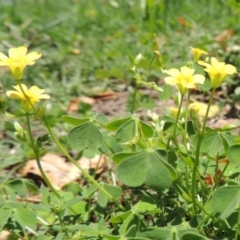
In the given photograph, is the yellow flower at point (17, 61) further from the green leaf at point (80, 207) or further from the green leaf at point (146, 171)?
the green leaf at point (80, 207)

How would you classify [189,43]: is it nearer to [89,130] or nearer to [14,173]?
[14,173]

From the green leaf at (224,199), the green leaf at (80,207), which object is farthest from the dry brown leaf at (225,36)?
the green leaf at (224,199)

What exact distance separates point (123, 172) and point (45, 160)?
4.16 feet

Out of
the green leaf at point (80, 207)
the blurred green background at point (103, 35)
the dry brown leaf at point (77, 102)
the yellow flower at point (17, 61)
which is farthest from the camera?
the blurred green background at point (103, 35)

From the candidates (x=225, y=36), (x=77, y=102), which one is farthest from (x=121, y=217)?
(x=225, y=36)

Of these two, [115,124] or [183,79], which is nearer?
[183,79]

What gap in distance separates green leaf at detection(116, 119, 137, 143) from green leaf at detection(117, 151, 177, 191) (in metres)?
0.16

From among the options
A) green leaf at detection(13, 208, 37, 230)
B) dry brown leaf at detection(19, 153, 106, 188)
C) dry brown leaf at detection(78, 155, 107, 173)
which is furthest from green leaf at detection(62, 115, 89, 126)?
dry brown leaf at detection(19, 153, 106, 188)

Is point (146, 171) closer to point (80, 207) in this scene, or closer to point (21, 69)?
point (21, 69)

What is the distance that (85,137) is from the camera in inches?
63.8

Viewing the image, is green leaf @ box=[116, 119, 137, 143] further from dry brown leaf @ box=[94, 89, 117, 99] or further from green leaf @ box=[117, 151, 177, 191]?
dry brown leaf @ box=[94, 89, 117, 99]

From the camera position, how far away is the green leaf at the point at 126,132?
1.56 metres

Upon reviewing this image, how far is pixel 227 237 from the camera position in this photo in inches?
61.1

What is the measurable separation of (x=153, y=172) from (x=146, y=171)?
0.02 metres
